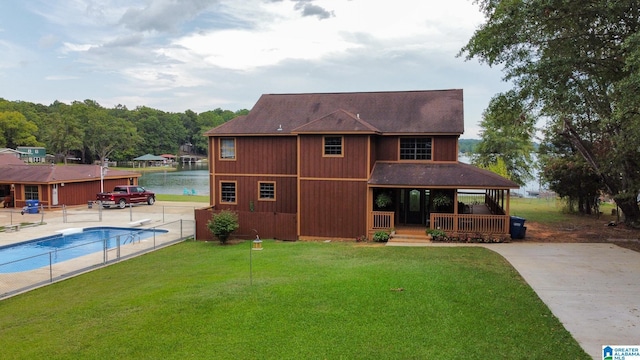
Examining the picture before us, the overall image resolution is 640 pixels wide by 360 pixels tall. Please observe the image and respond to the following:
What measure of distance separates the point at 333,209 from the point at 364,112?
19.1 feet

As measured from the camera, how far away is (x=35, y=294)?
1159 cm

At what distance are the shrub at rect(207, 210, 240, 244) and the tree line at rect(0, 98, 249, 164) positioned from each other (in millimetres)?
72775

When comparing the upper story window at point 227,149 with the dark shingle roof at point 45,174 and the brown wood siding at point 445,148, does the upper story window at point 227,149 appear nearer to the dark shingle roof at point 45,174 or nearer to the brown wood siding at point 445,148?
the brown wood siding at point 445,148

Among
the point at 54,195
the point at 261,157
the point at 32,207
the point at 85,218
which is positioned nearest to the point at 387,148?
the point at 261,157

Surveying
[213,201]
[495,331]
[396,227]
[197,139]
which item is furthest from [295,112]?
[197,139]

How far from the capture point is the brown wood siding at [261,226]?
1909 cm

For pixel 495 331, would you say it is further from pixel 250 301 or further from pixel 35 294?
pixel 35 294

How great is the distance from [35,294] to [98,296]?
7.68ft

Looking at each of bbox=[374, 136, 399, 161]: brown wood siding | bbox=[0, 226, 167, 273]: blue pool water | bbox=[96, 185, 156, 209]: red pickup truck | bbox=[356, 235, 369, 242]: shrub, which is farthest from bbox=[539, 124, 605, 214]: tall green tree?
bbox=[96, 185, 156, 209]: red pickup truck

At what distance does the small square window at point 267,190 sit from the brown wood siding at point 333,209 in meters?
2.86

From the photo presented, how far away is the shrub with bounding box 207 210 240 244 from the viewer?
1783 cm

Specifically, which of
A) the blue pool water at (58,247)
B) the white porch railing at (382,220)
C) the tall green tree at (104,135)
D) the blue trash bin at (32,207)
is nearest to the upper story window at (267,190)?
the blue pool water at (58,247)

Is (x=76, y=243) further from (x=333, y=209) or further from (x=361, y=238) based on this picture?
(x=361, y=238)

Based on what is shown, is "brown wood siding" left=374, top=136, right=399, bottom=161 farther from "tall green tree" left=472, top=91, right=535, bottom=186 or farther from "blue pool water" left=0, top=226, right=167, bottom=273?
"tall green tree" left=472, top=91, right=535, bottom=186
